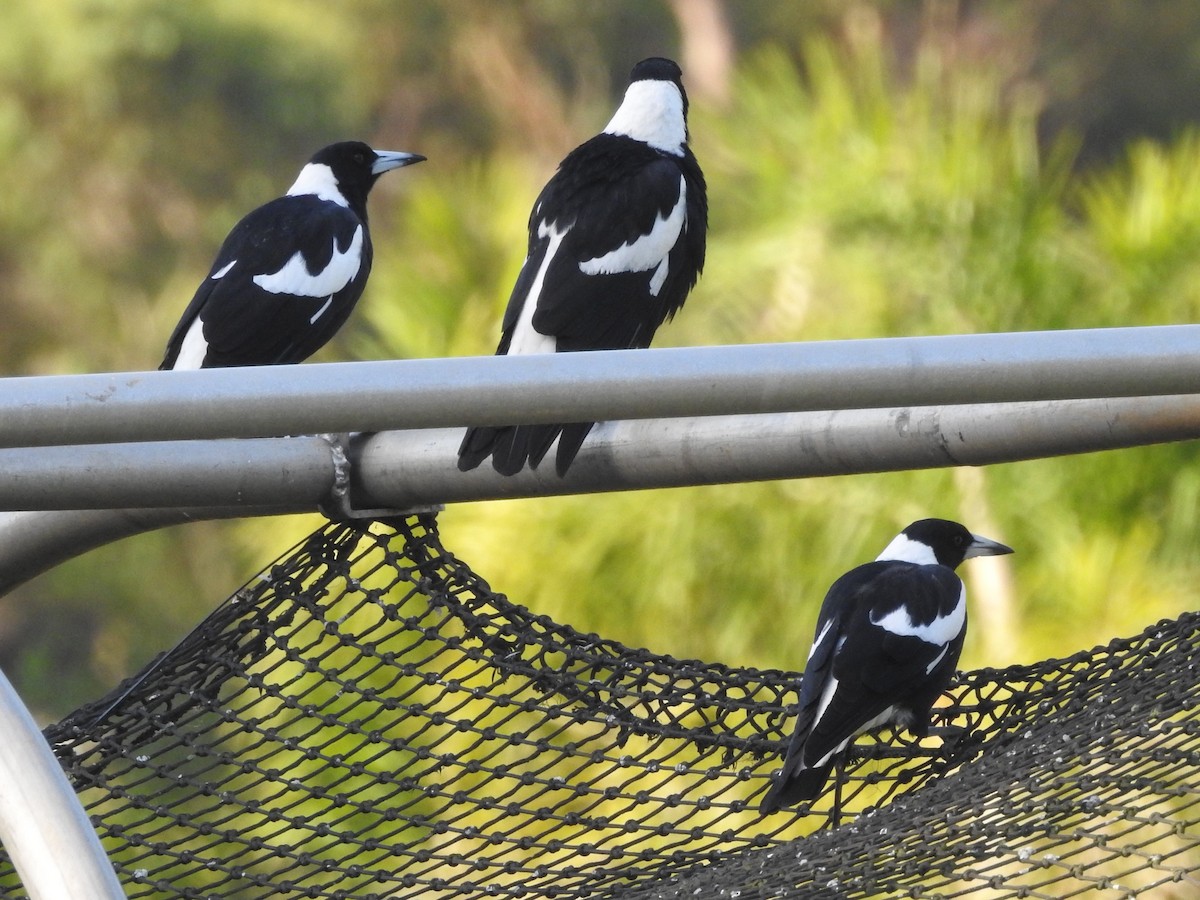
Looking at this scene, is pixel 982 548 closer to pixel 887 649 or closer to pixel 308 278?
pixel 887 649

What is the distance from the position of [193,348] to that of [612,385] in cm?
235

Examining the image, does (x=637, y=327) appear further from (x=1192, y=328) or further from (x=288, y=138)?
(x=288, y=138)

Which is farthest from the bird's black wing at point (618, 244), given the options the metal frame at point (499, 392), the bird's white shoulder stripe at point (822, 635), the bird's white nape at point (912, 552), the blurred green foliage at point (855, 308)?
the blurred green foliage at point (855, 308)

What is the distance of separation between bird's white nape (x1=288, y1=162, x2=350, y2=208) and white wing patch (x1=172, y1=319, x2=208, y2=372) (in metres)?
0.61

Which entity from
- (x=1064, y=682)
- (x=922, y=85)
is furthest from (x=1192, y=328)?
(x=922, y=85)

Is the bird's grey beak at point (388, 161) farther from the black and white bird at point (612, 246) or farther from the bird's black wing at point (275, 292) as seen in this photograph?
the black and white bird at point (612, 246)

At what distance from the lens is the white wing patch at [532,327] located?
9.77 feet

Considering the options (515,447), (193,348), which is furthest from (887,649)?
(193,348)

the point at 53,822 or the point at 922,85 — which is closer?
the point at 53,822

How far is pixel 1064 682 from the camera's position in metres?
2.37

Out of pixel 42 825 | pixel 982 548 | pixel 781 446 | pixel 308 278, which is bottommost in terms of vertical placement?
pixel 42 825

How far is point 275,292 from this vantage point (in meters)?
3.58

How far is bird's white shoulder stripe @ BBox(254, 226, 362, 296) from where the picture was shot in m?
3.60

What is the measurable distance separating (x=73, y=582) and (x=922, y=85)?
375 inches
